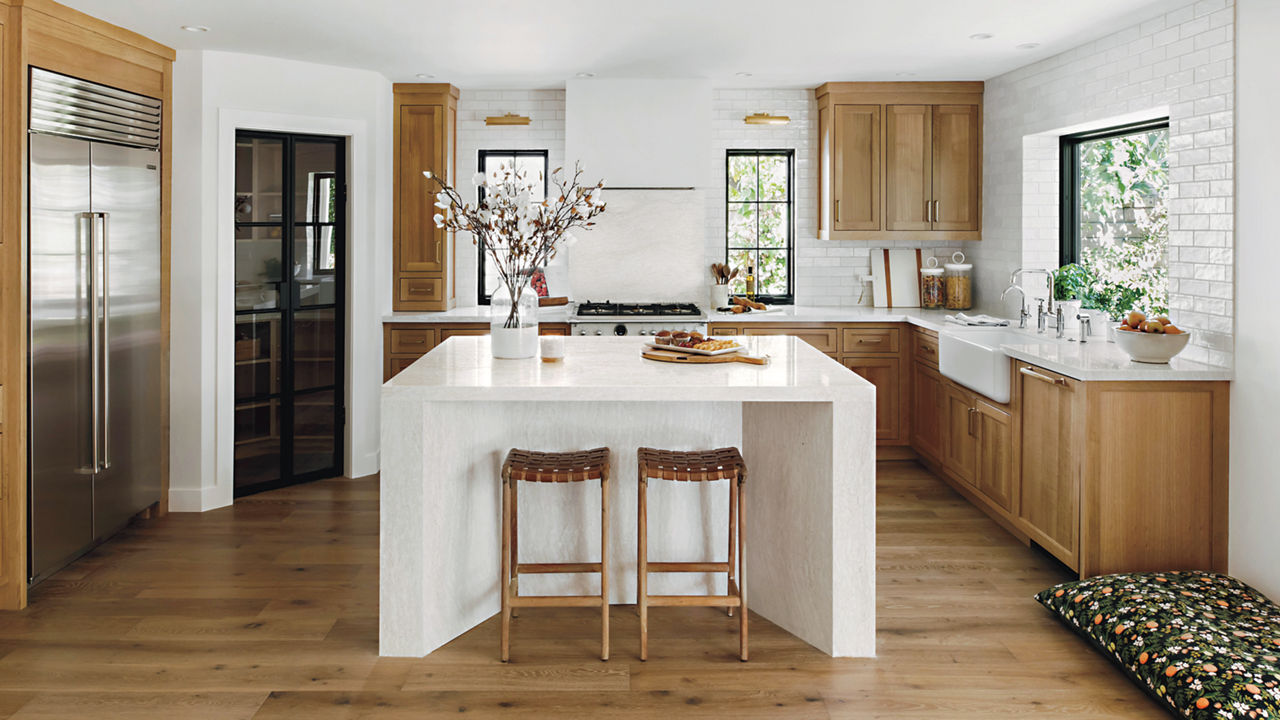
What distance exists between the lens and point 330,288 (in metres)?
5.48

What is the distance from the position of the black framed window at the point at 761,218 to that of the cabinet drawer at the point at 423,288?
2073mm

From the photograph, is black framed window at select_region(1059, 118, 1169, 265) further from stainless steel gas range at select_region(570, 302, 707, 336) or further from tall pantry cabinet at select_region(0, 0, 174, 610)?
tall pantry cabinet at select_region(0, 0, 174, 610)

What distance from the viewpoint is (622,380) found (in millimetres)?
A: 3000

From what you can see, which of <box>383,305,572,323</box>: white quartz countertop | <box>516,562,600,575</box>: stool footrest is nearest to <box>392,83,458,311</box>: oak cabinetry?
<box>383,305,572,323</box>: white quartz countertop

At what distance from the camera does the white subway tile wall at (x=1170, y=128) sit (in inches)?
144

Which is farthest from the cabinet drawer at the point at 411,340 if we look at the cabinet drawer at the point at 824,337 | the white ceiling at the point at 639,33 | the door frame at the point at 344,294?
the cabinet drawer at the point at 824,337

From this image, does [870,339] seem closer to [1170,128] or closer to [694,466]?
[1170,128]

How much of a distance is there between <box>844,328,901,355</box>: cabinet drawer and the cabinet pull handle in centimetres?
172

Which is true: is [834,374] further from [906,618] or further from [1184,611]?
[1184,611]

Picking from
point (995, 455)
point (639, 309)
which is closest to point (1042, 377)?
point (995, 455)

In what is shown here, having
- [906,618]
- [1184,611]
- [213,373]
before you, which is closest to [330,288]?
[213,373]

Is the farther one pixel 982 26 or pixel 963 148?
pixel 963 148

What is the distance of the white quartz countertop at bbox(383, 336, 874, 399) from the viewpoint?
2.88 meters

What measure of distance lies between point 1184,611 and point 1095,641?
0.31m
